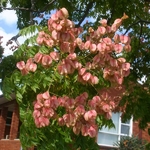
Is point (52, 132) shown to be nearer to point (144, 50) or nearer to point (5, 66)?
point (5, 66)

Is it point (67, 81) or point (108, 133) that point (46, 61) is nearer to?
point (67, 81)

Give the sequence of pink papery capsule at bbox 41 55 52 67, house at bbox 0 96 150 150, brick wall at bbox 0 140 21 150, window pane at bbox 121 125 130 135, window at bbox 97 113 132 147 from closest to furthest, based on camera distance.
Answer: pink papery capsule at bbox 41 55 52 67
window at bbox 97 113 132 147
house at bbox 0 96 150 150
window pane at bbox 121 125 130 135
brick wall at bbox 0 140 21 150

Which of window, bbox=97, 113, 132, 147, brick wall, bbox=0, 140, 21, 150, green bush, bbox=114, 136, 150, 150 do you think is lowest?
brick wall, bbox=0, 140, 21, 150

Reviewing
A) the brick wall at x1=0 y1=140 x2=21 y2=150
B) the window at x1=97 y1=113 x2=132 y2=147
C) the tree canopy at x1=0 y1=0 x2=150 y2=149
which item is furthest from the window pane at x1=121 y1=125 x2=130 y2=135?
the tree canopy at x1=0 y1=0 x2=150 y2=149

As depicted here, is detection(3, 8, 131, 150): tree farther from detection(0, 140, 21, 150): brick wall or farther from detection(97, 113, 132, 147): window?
detection(0, 140, 21, 150): brick wall

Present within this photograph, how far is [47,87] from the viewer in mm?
4574

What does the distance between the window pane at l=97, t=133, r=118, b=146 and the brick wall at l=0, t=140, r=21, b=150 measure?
518 centimetres

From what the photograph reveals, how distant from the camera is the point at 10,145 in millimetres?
25141

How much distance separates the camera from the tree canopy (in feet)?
15.1

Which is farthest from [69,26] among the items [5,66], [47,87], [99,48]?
[5,66]

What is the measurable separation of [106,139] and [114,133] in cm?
89

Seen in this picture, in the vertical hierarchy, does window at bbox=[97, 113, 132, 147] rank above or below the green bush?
above

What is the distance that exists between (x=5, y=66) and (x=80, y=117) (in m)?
5.34

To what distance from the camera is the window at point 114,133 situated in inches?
890
